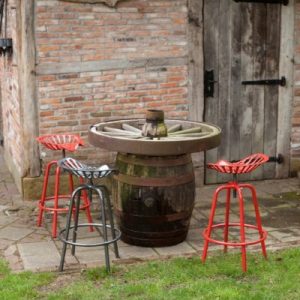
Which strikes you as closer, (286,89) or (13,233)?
(13,233)

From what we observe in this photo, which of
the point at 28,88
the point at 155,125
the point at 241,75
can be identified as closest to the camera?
the point at 155,125

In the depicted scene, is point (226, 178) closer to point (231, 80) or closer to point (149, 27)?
point (231, 80)

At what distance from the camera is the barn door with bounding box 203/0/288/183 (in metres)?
8.02

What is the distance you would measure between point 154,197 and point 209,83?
2.63 m

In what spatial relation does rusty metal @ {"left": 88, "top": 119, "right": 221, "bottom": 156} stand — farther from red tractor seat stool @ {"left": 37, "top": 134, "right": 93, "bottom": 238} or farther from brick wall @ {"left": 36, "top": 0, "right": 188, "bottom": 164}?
brick wall @ {"left": 36, "top": 0, "right": 188, "bottom": 164}

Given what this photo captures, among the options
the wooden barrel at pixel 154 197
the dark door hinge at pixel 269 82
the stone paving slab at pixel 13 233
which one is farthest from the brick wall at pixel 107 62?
the wooden barrel at pixel 154 197

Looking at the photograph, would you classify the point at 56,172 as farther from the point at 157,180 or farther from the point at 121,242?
the point at 157,180

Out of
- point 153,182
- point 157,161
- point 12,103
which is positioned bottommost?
point 153,182

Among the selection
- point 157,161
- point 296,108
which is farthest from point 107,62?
point 296,108

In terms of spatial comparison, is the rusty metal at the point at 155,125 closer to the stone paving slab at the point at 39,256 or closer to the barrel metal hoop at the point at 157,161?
the barrel metal hoop at the point at 157,161

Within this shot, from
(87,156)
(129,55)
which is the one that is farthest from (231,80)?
(87,156)

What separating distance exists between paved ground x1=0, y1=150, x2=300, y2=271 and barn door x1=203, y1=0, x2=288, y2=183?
57 centimetres

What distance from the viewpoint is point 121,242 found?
20.4 ft

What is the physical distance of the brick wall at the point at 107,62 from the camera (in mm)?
7422
